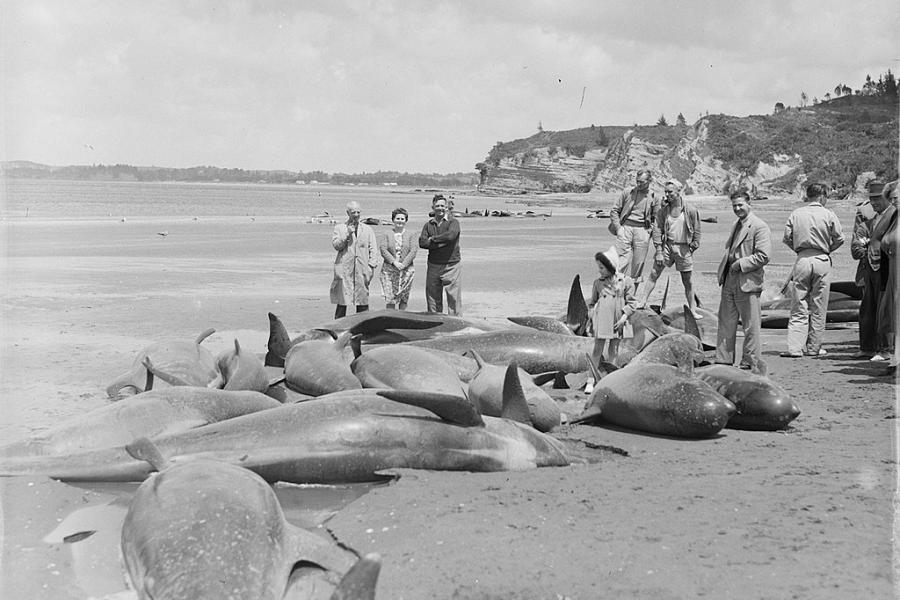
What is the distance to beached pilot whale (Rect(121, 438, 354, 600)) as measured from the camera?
12.3ft

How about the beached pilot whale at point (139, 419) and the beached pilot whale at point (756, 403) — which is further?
the beached pilot whale at point (756, 403)

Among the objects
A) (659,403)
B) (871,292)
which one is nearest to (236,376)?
(659,403)

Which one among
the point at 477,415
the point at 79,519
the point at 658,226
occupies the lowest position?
the point at 79,519

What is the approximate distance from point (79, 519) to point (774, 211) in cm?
5059

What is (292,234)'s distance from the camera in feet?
111

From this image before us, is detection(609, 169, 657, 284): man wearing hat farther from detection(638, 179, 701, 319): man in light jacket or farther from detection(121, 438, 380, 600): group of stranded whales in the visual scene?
detection(121, 438, 380, 600): group of stranded whales

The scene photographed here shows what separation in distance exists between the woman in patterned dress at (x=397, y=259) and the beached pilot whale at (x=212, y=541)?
8244 mm

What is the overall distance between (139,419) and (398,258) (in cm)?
697

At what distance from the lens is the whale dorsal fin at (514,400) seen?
6883 mm

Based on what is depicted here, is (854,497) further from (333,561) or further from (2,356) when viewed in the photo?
(2,356)

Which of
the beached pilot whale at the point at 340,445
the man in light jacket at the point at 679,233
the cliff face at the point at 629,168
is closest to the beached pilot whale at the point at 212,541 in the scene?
the beached pilot whale at the point at 340,445

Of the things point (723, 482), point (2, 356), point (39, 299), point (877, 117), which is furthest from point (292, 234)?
point (877, 117)

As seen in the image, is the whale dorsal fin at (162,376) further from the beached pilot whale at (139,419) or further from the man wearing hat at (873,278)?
the man wearing hat at (873,278)

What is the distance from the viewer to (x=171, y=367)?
27.1 feet
